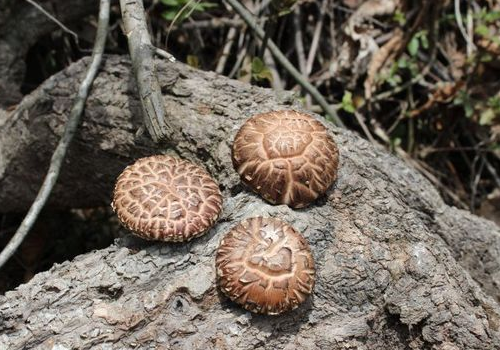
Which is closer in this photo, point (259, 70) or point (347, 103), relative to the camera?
point (259, 70)

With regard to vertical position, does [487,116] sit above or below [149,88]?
below

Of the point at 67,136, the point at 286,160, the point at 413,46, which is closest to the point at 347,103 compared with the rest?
the point at 413,46

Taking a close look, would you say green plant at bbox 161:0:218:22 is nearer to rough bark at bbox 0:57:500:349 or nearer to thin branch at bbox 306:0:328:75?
rough bark at bbox 0:57:500:349

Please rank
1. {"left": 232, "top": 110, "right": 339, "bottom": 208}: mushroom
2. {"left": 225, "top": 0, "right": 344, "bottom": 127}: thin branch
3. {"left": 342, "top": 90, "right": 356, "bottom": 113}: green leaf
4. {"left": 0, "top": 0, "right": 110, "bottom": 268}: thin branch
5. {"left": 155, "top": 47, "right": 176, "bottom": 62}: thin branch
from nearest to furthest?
{"left": 232, "top": 110, "right": 339, "bottom": 208}: mushroom, {"left": 155, "top": 47, "right": 176, "bottom": 62}: thin branch, {"left": 0, "top": 0, "right": 110, "bottom": 268}: thin branch, {"left": 225, "top": 0, "right": 344, "bottom": 127}: thin branch, {"left": 342, "top": 90, "right": 356, "bottom": 113}: green leaf

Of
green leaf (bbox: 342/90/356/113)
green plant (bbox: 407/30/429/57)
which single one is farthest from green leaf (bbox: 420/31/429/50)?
green leaf (bbox: 342/90/356/113)

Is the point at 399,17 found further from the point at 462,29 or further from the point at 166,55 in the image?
the point at 166,55

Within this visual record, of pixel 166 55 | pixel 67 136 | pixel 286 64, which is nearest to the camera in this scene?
pixel 166 55

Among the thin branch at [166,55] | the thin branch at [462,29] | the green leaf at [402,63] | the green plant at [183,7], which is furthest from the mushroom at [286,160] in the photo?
the thin branch at [462,29]
